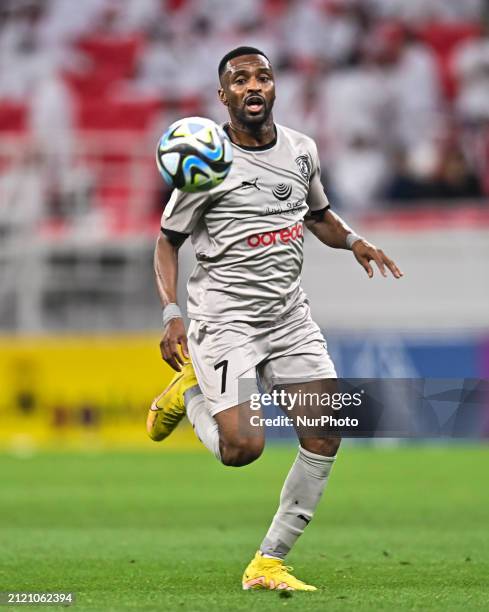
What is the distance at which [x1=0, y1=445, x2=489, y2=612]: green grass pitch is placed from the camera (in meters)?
6.82

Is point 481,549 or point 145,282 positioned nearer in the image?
point 481,549

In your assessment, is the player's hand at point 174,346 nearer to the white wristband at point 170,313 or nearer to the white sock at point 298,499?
the white wristband at point 170,313

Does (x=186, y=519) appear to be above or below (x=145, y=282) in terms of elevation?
below

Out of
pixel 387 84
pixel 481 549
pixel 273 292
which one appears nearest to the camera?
pixel 273 292

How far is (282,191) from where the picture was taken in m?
7.04

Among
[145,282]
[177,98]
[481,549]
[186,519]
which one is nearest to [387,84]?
[177,98]

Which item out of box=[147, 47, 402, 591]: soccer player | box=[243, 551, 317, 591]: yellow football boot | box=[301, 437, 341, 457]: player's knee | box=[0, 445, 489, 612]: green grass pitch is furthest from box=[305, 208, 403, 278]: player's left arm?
box=[0, 445, 489, 612]: green grass pitch

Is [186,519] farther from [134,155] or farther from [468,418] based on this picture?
[134,155]

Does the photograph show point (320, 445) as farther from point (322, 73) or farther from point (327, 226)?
point (322, 73)

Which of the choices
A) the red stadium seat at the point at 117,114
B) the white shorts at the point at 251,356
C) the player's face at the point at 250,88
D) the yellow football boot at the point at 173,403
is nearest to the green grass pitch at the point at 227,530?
the yellow football boot at the point at 173,403

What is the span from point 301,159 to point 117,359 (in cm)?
1132

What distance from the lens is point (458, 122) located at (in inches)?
744

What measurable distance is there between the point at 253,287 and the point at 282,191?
48 cm

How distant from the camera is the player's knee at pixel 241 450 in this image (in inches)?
265
